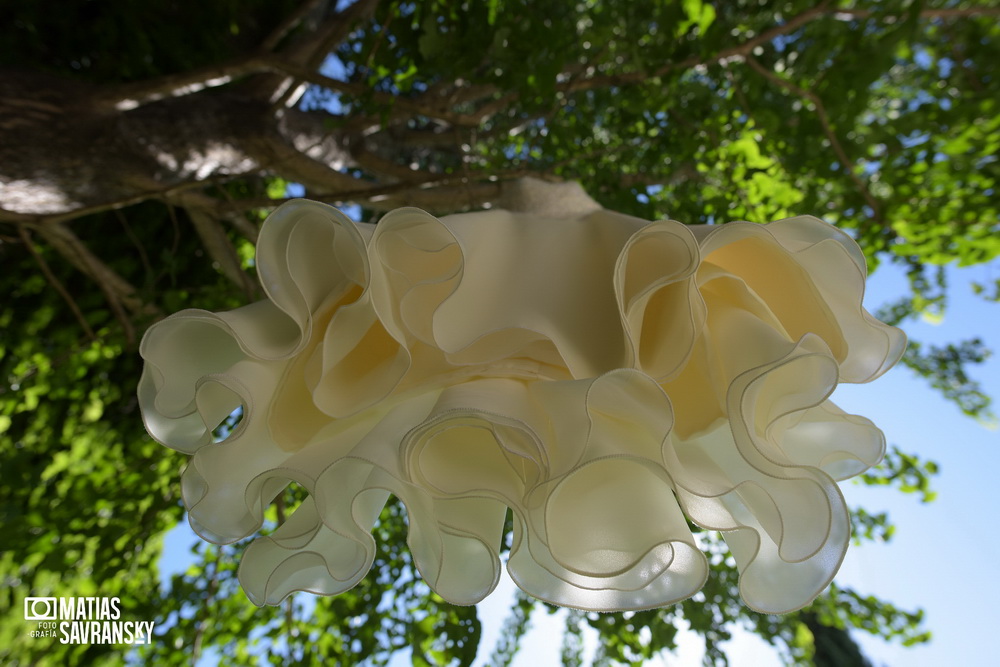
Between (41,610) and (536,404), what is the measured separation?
7.14 ft

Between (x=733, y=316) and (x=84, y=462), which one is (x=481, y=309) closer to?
(x=733, y=316)

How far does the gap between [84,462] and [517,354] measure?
2429mm

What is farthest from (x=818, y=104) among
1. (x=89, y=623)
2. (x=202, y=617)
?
(x=89, y=623)

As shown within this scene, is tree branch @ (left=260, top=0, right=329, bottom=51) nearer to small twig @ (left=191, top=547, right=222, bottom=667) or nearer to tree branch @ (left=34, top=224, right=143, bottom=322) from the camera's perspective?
tree branch @ (left=34, top=224, right=143, bottom=322)

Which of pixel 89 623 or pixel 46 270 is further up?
pixel 46 270

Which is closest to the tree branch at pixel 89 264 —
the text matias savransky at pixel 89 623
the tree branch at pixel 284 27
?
the tree branch at pixel 284 27

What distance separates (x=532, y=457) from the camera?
42cm

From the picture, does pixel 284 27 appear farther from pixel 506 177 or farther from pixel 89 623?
pixel 89 623

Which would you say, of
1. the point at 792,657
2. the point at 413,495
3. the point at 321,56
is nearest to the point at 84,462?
the point at 321,56

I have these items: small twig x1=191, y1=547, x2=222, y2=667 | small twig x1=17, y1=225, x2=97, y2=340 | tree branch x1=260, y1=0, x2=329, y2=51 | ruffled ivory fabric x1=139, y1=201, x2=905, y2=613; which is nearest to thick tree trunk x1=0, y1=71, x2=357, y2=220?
small twig x1=17, y1=225, x2=97, y2=340

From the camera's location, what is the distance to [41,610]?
1.84 metres

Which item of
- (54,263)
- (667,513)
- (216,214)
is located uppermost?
(667,513)

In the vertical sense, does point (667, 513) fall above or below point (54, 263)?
above

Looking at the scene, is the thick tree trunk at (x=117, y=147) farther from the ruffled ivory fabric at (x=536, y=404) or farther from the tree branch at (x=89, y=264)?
the ruffled ivory fabric at (x=536, y=404)
